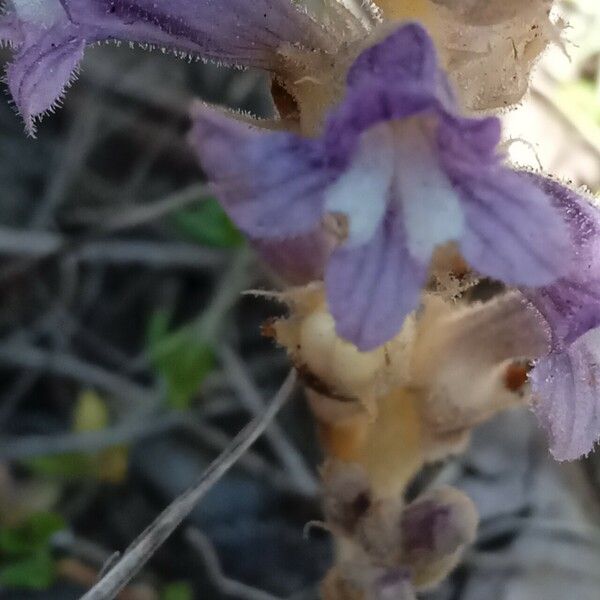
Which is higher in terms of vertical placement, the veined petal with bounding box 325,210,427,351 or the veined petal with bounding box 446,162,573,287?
the veined petal with bounding box 446,162,573,287

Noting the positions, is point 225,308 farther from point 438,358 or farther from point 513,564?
point 438,358

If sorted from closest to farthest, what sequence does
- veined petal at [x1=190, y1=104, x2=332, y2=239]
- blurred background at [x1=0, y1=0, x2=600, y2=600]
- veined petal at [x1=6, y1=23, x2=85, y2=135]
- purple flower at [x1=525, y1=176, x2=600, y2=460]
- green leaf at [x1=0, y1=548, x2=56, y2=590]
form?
veined petal at [x1=190, y1=104, x2=332, y2=239]
purple flower at [x1=525, y1=176, x2=600, y2=460]
veined petal at [x1=6, y1=23, x2=85, y2=135]
green leaf at [x1=0, y1=548, x2=56, y2=590]
blurred background at [x1=0, y1=0, x2=600, y2=600]

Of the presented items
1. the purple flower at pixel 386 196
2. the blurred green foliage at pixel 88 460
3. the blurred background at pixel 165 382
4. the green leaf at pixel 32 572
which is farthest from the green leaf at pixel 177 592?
the purple flower at pixel 386 196

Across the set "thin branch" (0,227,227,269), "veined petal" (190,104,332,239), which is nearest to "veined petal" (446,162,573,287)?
"veined petal" (190,104,332,239)

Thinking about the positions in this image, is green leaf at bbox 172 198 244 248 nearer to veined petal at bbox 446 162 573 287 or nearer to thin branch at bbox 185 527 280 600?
thin branch at bbox 185 527 280 600

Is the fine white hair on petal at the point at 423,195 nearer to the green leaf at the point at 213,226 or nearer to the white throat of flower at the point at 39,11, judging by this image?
the white throat of flower at the point at 39,11

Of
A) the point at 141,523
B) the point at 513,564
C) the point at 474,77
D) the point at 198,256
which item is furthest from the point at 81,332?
the point at 474,77
